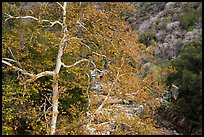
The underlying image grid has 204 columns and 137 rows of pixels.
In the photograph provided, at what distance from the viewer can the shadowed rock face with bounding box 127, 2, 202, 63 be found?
72.4 ft

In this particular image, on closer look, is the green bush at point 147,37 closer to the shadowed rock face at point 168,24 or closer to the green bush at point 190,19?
the shadowed rock face at point 168,24

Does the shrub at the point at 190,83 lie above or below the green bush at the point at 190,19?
below

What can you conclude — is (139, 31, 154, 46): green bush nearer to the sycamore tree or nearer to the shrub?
the shrub

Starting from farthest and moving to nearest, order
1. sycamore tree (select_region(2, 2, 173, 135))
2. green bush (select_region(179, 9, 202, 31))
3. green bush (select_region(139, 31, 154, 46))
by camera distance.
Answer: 1. green bush (select_region(139, 31, 154, 46))
2. green bush (select_region(179, 9, 202, 31))
3. sycamore tree (select_region(2, 2, 173, 135))

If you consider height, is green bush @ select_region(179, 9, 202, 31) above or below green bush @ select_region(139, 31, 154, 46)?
above

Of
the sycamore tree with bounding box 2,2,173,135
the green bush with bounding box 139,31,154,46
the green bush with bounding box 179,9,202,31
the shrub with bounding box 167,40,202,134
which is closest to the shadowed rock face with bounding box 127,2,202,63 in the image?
the green bush with bounding box 179,9,202,31

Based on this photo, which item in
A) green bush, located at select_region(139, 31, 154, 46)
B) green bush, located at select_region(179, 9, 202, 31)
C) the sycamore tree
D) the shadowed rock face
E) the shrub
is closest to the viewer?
the sycamore tree

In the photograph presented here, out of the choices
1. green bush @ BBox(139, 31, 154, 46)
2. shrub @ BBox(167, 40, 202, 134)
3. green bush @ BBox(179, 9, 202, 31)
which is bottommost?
shrub @ BBox(167, 40, 202, 134)

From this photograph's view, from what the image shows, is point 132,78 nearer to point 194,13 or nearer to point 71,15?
point 71,15

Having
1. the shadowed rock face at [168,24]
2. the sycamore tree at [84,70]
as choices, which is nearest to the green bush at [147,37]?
the shadowed rock face at [168,24]

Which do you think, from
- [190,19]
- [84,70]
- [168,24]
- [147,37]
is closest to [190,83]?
[84,70]

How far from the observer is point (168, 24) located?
83.7ft

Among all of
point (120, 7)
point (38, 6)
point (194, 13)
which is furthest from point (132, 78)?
point (194, 13)

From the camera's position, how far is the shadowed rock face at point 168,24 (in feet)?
72.4
